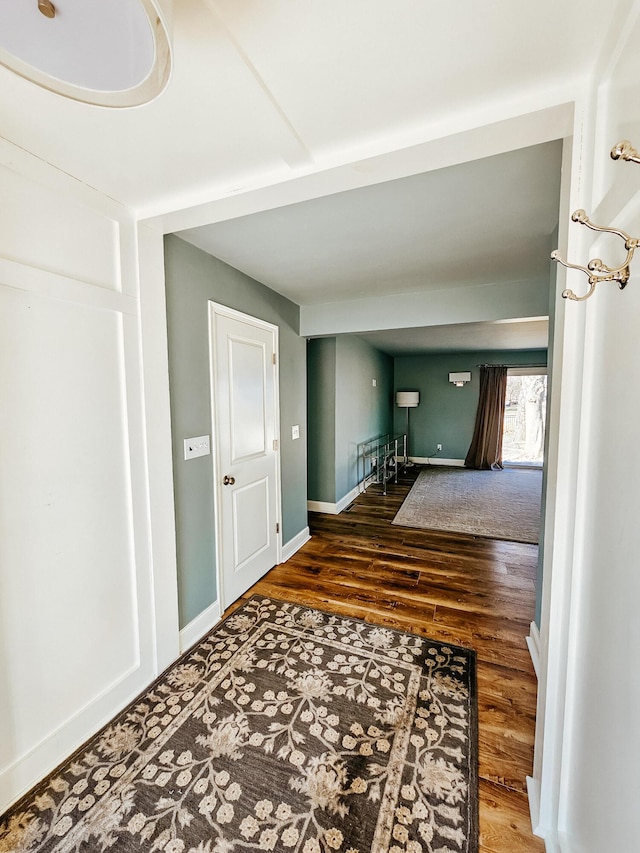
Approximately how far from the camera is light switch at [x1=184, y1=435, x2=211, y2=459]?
2057mm

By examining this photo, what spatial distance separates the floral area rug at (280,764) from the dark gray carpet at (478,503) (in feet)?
7.07

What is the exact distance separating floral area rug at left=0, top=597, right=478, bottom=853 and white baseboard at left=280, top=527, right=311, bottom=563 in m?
1.17

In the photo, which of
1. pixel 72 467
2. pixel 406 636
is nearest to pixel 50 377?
pixel 72 467

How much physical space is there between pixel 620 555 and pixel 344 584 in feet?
7.39

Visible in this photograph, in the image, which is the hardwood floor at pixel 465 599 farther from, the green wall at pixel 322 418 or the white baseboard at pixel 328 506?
the green wall at pixel 322 418

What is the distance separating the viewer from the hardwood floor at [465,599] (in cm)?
134

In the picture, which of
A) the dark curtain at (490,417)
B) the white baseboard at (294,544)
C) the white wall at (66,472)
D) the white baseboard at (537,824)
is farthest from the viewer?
the dark curtain at (490,417)

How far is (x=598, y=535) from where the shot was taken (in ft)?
2.95

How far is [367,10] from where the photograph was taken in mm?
770

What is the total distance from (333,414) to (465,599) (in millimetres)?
2450

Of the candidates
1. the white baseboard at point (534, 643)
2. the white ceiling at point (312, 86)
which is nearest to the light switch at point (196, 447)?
the white ceiling at point (312, 86)

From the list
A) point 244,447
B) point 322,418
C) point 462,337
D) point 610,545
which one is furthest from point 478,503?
point 610,545

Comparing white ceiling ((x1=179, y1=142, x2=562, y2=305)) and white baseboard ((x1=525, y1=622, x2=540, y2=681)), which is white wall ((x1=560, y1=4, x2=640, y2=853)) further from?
white baseboard ((x1=525, y1=622, x2=540, y2=681))

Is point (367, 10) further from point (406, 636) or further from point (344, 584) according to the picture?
point (344, 584)
